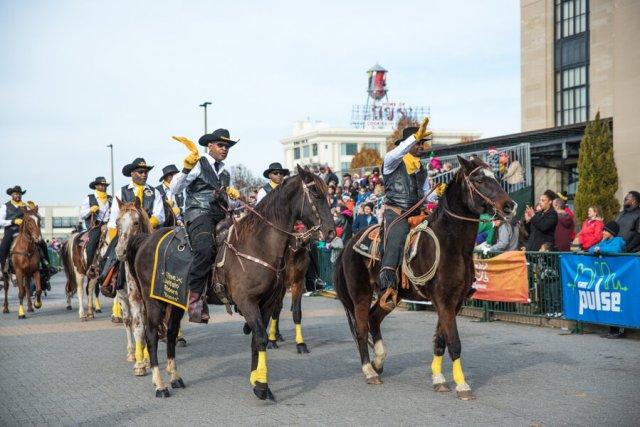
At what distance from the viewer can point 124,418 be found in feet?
25.4

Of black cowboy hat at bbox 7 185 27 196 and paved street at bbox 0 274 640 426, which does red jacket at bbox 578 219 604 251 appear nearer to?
paved street at bbox 0 274 640 426

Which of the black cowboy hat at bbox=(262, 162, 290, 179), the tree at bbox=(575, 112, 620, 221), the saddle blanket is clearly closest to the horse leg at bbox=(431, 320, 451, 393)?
the saddle blanket

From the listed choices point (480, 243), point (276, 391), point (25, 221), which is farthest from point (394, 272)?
point (25, 221)

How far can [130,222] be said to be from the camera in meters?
11.1

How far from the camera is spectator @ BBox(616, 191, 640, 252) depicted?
12914 mm

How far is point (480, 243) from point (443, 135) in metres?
99.4

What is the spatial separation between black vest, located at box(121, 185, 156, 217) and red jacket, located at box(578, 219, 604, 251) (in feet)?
25.5

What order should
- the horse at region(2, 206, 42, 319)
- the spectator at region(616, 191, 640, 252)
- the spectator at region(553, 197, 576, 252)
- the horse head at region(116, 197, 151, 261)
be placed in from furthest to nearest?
the horse at region(2, 206, 42, 319) < the spectator at region(553, 197, 576, 252) < the spectator at region(616, 191, 640, 252) < the horse head at region(116, 197, 151, 261)

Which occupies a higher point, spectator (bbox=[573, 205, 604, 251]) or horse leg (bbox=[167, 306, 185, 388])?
spectator (bbox=[573, 205, 604, 251])

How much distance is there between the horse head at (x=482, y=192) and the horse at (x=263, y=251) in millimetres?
1618

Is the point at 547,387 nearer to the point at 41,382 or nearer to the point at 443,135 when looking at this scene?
the point at 41,382

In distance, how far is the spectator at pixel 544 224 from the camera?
48.7 feet

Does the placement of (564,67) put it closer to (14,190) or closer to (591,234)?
(591,234)

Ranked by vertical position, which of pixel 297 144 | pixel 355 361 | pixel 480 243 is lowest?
pixel 355 361
